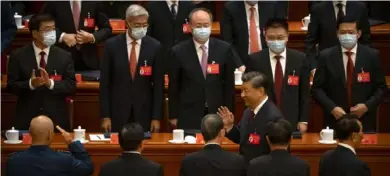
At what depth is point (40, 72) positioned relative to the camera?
311 inches

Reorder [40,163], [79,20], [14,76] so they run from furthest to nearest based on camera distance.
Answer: [79,20], [14,76], [40,163]

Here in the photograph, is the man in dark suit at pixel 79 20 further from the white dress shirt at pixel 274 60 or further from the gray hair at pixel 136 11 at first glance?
the white dress shirt at pixel 274 60

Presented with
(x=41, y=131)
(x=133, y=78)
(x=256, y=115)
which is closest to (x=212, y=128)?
(x=256, y=115)

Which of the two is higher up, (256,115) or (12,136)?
(256,115)

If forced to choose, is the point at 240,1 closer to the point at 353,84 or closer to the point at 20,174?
the point at 353,84

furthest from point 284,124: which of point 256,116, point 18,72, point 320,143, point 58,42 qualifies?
point 58,42

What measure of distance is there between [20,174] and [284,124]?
168 centimetres

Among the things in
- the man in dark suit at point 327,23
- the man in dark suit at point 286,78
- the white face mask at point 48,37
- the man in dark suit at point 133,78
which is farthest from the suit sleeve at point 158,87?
the man in dark suit at point 327,23

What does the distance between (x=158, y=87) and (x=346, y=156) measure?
224 centimetres

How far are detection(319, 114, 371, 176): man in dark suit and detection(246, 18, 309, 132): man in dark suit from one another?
143 cm

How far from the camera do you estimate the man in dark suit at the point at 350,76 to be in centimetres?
780

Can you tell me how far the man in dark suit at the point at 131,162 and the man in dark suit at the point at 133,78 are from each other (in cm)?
180

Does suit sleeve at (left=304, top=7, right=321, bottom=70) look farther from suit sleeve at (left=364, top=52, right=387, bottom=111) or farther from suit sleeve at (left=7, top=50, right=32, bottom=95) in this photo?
suit sleeve at (left=7, top=50, right=32, bottom=95)

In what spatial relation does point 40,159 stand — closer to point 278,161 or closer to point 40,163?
point 40,163
